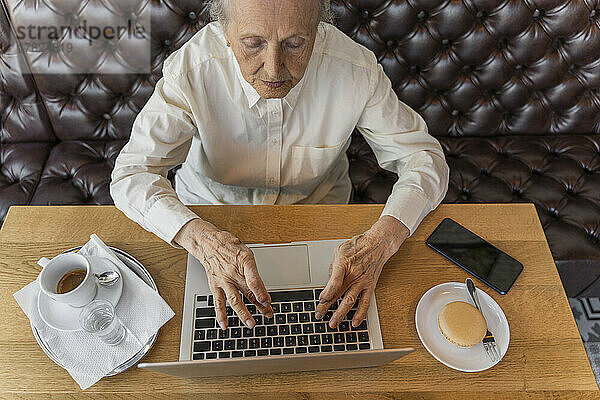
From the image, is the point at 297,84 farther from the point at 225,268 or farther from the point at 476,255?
the point at 476,255

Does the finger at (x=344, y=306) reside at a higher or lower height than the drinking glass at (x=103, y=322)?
higher

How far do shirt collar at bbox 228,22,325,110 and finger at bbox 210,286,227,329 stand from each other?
0.46 m

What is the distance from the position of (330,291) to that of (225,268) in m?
0.23

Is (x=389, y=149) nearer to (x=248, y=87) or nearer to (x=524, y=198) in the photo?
(x=248, y=87)

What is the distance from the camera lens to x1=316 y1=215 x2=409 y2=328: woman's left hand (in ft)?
3.07

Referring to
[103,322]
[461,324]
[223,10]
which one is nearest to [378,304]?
[461,324]

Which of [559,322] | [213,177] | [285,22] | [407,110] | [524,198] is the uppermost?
[285,22]

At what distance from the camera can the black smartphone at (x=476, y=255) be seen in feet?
3.39

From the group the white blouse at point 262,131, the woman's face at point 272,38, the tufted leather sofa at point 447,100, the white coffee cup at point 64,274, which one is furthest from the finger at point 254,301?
the tufted leather sofa at point 447,100

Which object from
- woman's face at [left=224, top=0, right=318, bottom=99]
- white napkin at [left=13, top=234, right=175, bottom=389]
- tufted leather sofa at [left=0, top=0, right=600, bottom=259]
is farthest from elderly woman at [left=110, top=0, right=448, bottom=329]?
tufted leather sofa at [left=0, top=0, right=600, bottom=259]

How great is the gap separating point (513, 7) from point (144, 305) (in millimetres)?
1461

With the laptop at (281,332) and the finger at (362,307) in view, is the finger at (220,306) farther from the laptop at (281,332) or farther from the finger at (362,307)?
the finger at (362,307)

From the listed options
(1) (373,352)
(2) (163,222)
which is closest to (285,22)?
(2) (163,222)

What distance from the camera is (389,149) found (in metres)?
1.25
